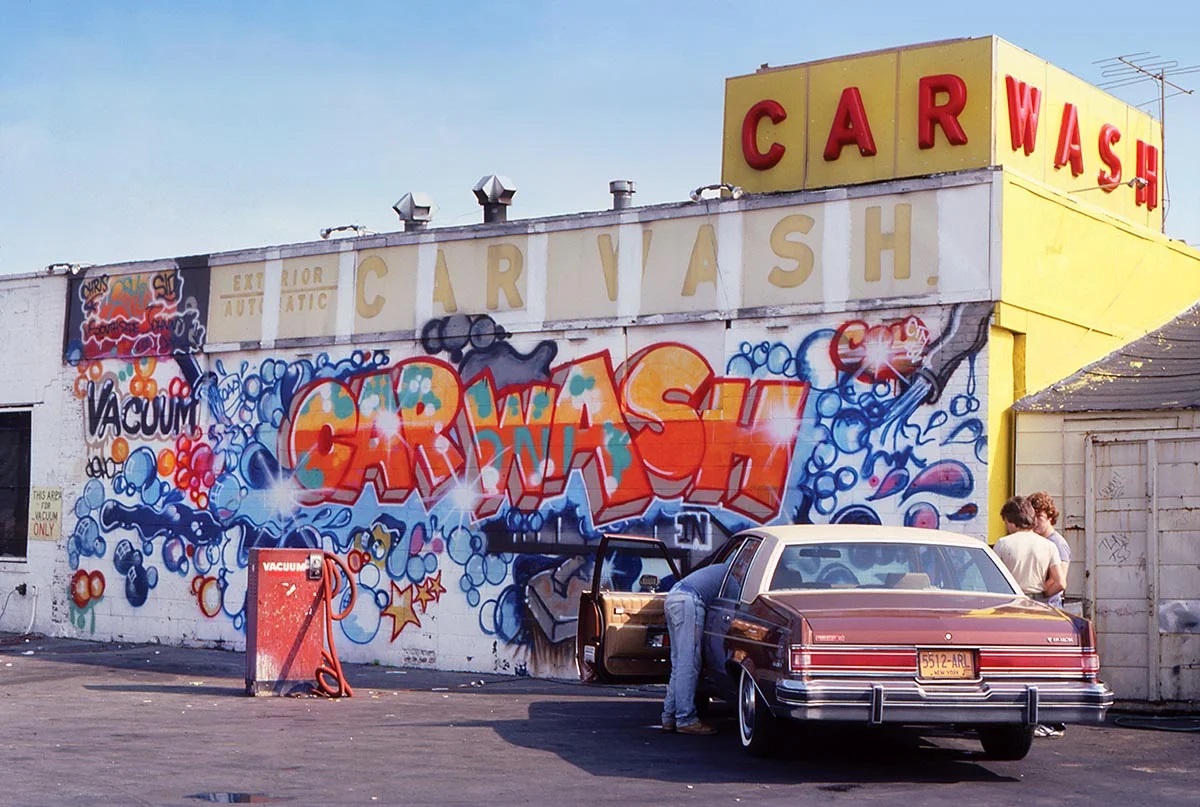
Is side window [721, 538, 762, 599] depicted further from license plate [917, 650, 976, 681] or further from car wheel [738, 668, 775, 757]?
license plate [917, 650, 976, 681]

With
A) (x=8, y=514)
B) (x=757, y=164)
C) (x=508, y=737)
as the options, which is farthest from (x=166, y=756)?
(x=8, y=514)

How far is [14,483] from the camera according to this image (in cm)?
2044

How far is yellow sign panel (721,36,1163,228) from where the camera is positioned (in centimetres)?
1627

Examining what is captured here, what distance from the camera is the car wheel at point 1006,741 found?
31.2 ft

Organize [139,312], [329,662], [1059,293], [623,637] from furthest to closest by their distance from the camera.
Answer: [139,312]
[1059,293]
[329,662]
[623,637]

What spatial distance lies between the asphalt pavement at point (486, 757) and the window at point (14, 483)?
6.68 metres

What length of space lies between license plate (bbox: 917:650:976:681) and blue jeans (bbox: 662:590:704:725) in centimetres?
226

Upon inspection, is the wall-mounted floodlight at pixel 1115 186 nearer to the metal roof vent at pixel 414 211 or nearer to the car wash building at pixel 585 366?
the car wash building at pixel 585 366

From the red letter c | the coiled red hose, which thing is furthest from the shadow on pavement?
the red letter c

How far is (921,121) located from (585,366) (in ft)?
14.2

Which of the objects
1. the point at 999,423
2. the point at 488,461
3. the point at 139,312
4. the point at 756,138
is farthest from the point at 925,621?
the point at 139,312

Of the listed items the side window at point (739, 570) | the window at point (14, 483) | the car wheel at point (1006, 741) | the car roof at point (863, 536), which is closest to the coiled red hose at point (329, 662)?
the side window at point (739, 570)

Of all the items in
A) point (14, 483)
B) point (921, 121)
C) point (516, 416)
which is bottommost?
point (14, 483)

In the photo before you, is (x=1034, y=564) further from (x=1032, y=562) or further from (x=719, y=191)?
(x=719, y=191)
